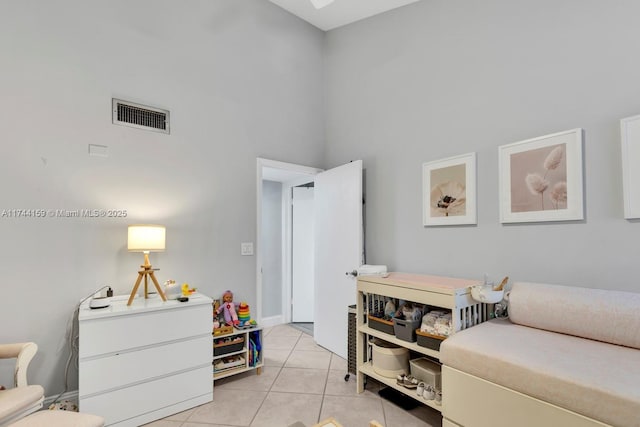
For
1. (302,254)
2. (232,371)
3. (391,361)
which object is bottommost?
(232,371)

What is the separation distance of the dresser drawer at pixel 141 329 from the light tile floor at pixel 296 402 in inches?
21.7

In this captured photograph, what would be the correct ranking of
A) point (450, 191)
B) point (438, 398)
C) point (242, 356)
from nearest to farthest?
point (438, 398)
point (450, 191)
point (242, 356)

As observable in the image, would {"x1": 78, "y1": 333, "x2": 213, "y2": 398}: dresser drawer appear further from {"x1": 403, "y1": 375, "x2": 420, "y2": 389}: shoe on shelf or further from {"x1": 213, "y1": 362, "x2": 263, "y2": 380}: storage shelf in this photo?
{"x1": 403, "y1": 375, "x2": 420, "y2": 389}: shoe on shelf

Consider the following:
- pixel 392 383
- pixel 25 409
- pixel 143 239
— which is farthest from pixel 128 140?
pixel 392 383

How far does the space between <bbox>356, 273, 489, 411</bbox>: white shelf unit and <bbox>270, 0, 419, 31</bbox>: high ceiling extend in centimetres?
252

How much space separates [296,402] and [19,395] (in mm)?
1611

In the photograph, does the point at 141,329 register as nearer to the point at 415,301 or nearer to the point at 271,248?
the point at 415,301

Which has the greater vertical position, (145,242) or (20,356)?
(145,242)

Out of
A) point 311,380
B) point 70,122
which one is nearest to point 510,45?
point 311,380

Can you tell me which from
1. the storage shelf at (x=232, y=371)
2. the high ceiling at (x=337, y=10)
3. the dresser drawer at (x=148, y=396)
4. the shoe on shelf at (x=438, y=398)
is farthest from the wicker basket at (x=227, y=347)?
the high ceiling at (x=337, y=10)

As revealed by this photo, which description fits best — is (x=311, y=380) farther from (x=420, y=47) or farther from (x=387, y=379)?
(x=420, y=47)

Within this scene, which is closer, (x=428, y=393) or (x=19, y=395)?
(x=19, y=395)

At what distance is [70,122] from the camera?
7.49 feet

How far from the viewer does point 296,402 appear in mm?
2314
